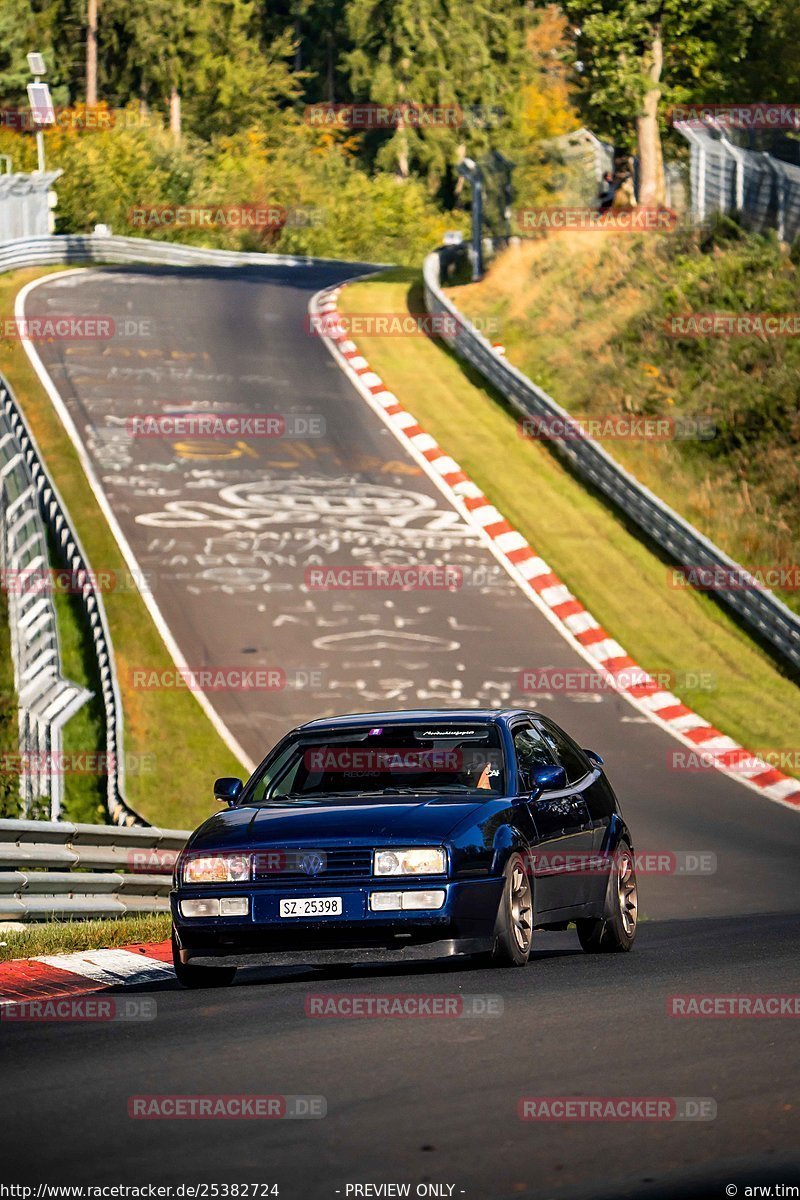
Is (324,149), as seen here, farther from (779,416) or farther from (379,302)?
(779,416)

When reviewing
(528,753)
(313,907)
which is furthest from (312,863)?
(528,753)

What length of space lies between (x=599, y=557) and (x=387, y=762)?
1888 cm

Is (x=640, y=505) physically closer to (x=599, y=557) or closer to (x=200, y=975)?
(x=599, y=557)

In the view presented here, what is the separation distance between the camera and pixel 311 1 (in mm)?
99812

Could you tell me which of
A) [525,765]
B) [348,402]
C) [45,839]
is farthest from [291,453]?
[525,765]

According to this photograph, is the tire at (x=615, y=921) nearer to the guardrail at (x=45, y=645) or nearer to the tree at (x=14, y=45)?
the guardrail at (x=45, y=645)

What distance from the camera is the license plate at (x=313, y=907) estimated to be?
9.05 meters

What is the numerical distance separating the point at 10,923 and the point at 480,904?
13.2 ft

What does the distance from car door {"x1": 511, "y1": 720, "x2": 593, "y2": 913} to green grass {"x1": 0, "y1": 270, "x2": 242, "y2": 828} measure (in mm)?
9939

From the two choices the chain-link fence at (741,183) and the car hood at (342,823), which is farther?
the chain-link fence at (741,183)

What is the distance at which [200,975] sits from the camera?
31.6 ft

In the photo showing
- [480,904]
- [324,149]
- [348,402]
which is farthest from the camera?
[324,149]

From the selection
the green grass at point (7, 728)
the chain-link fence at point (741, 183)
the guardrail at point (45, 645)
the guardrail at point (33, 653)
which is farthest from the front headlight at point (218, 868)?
the chain-link fence at point (741, 183)

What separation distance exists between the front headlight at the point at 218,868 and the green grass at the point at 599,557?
1461cm
